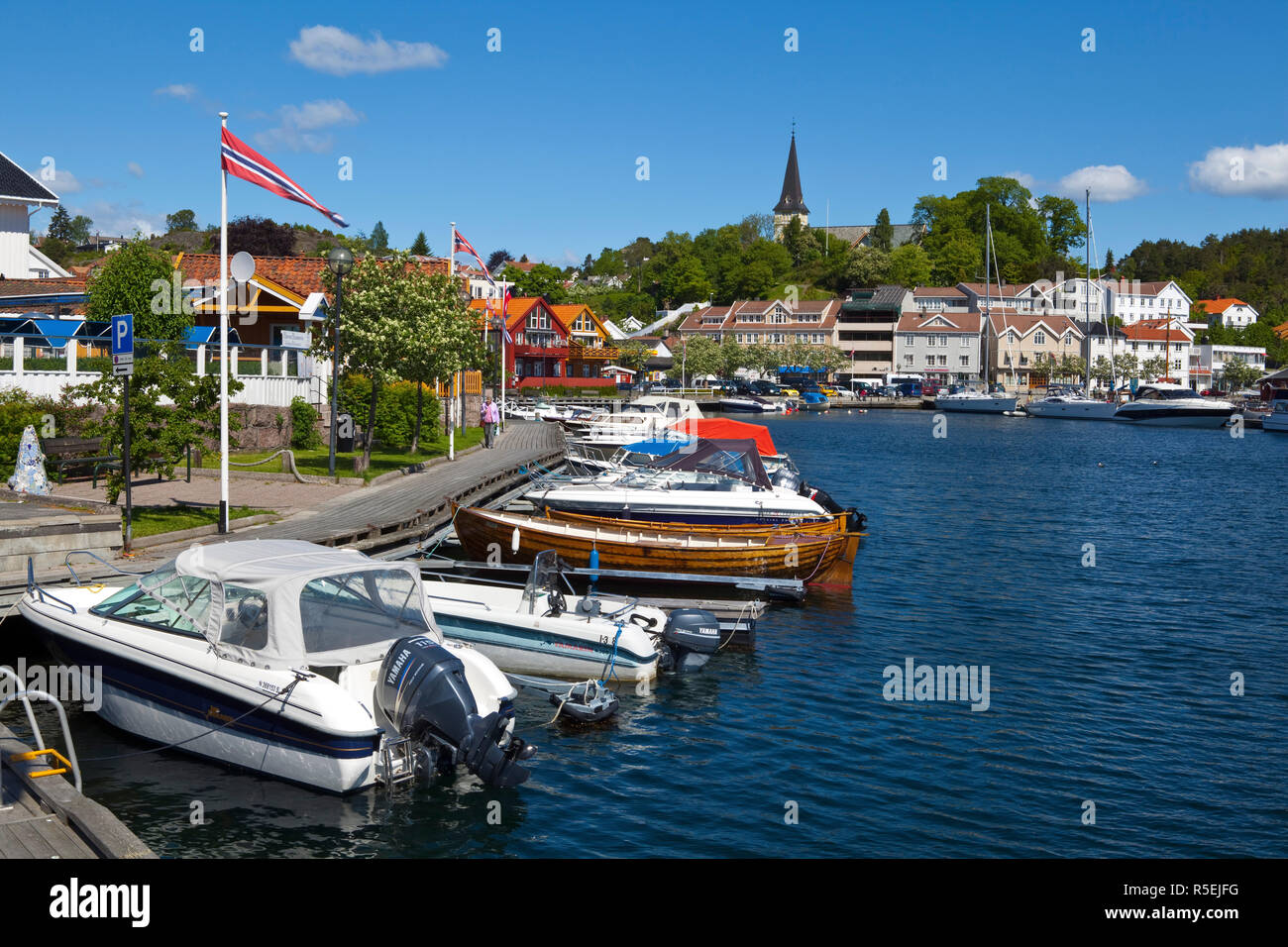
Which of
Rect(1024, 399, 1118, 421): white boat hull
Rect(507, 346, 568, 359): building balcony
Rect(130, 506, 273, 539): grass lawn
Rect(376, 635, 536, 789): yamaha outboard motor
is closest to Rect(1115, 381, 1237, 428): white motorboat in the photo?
Rect(1024, 399, 1118, 421): white boat hull

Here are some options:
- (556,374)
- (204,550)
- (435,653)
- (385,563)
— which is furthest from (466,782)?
(556,374)

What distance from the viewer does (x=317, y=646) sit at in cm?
1332

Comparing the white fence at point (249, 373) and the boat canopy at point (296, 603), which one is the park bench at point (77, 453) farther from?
the boat canopy at point (296, 603)

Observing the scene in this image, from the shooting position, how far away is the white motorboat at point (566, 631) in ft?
59.6

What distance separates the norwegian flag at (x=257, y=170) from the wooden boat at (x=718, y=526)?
9.70m

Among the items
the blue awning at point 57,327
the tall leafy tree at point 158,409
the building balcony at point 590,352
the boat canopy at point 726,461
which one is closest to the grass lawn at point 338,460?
the tall leafy tree at point 158,409

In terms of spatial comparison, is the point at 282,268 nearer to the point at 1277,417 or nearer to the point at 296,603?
the point at 296,603

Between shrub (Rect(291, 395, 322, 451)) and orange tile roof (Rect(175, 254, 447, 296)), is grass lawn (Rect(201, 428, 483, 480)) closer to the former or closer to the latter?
shrub (Rect(291, 395, 322, 451))

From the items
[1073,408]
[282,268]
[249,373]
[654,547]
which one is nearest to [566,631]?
[654,547]

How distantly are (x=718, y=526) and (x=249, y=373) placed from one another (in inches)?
760

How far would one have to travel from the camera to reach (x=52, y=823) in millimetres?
9617

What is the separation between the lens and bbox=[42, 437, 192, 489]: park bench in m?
26.5
